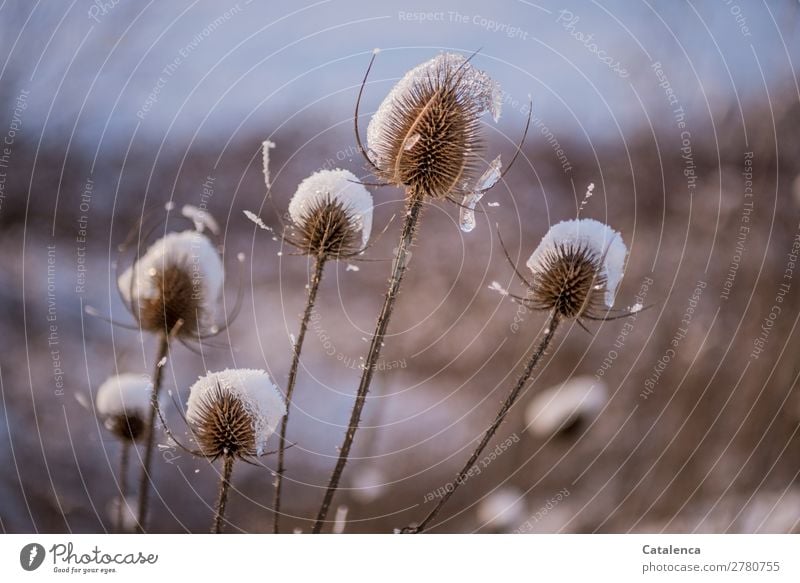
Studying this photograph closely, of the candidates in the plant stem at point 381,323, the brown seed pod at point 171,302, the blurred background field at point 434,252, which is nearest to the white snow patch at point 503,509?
the blurred background field at point 434,252

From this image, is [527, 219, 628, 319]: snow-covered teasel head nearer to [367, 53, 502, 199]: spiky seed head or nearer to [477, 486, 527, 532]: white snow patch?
[367, 53, 502, 199]: spiky seed head

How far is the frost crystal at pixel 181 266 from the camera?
0.56 m

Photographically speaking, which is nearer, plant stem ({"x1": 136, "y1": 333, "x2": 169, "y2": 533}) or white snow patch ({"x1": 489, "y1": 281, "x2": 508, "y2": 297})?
plant stem ({"x1": 136, "y1": 333, "x2": 169, "y2": 533})

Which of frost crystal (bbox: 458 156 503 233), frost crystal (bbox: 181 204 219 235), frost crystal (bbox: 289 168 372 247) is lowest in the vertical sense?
frost crystal (bbox: 289 168 372 247)

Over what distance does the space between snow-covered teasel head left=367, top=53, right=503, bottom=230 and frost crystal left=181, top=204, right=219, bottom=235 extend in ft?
0.70

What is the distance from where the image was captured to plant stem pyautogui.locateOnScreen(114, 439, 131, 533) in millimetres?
630

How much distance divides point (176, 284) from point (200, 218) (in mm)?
122

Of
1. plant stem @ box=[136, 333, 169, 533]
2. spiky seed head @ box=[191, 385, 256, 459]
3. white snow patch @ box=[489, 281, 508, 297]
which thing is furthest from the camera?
white snow patch @ box=[489, 281, 508, 297]

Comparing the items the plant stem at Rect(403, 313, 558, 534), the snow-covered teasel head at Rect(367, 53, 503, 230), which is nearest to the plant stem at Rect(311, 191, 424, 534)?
the snow-covered teasel head at Rect(367, 53, 503, 230)

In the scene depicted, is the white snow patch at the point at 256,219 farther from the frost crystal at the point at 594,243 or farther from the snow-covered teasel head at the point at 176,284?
the frost crystal at the point at 594,243

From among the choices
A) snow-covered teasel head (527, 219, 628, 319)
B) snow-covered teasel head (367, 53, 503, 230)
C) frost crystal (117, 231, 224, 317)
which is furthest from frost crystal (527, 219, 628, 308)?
frost crystal (117, 231, 224, 317)

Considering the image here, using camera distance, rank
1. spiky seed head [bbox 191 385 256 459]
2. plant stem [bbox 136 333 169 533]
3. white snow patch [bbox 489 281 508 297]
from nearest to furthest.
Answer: spiky seed head [bbox 191 385 256 459] < plant stem [bbox 136 333 169 533] < white snow patch [bbox 489 281 508 297]

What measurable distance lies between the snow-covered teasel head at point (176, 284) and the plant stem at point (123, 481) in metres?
0.13

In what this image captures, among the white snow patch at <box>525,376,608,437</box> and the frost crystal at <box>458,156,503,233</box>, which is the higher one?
the frost crystal at <box>458,156,503,233</box>
